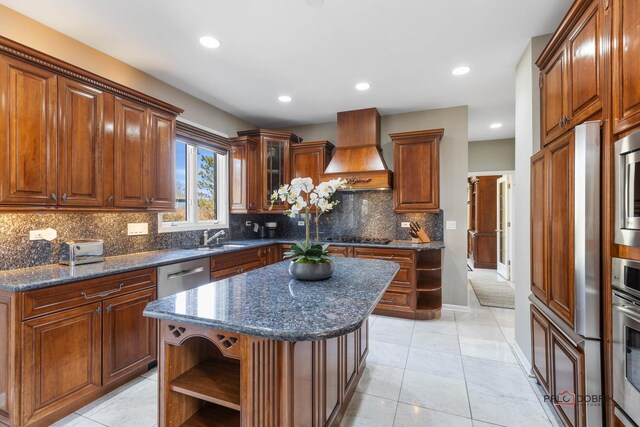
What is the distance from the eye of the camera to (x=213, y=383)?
131 centimetres

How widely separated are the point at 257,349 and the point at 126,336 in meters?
1.74

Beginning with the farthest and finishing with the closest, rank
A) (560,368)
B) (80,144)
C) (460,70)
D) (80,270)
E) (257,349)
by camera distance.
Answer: (460,70)
(80,144)
(80,270)
(560,368)
(257,349)

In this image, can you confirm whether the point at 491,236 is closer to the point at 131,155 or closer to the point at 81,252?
the point at 131,155

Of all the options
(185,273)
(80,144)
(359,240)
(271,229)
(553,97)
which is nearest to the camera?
(553,97)

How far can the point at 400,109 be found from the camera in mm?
4176

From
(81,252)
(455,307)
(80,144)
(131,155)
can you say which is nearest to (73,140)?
(80,144)

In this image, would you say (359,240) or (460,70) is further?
(359,240)

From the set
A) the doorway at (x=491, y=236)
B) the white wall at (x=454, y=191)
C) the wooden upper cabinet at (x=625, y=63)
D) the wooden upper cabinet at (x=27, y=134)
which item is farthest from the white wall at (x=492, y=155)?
the wooden upper cabinet at (x=27, y=134)

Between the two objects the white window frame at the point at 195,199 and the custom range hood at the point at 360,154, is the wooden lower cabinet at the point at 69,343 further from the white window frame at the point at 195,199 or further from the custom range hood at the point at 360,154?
the custom range hood at the point at 360,154

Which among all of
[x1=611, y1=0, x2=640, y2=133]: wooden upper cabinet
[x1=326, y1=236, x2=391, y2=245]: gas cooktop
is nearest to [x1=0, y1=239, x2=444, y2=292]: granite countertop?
[x1=326, y1=236, x2=391, y2=245]: gas cooktop

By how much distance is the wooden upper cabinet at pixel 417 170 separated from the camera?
3.87 metres

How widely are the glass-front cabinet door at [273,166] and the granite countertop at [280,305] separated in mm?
2630

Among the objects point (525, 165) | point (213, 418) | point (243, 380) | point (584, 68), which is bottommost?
point (213, 418)

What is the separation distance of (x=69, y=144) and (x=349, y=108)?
3.16 meters
